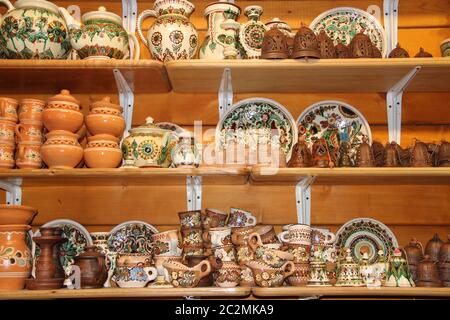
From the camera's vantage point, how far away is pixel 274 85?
1.79 metres

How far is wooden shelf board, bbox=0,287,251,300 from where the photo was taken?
57.7 inches

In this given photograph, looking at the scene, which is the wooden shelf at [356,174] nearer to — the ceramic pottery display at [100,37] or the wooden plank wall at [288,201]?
the wooden plank wall at [288,201]

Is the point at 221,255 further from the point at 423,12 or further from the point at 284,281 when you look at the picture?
the point at 423,12

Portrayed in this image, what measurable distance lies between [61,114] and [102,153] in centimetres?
17

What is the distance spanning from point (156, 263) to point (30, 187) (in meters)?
0.56

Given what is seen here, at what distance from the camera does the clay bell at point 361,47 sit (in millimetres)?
1632

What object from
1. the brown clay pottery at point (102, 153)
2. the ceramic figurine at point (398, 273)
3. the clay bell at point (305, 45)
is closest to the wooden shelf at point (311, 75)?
the clay bell at point (305, 45)

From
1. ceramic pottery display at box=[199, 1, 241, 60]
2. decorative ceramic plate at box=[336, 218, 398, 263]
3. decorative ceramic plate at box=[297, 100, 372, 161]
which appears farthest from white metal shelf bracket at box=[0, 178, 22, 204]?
decorative ceramic plate at box=[336, 218, 398, 263]

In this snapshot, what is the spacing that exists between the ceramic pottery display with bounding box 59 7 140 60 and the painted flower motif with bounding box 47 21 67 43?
0.02m

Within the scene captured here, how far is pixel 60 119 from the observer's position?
159 centimetres

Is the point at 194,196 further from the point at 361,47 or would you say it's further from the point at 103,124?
the point at 361,47

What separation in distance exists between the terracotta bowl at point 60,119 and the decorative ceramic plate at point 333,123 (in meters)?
0.73

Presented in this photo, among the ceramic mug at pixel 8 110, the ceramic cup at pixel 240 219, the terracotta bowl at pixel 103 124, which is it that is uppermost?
the ceramic mug at pixel 8 110

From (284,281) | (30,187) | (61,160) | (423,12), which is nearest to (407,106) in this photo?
(423,12)
